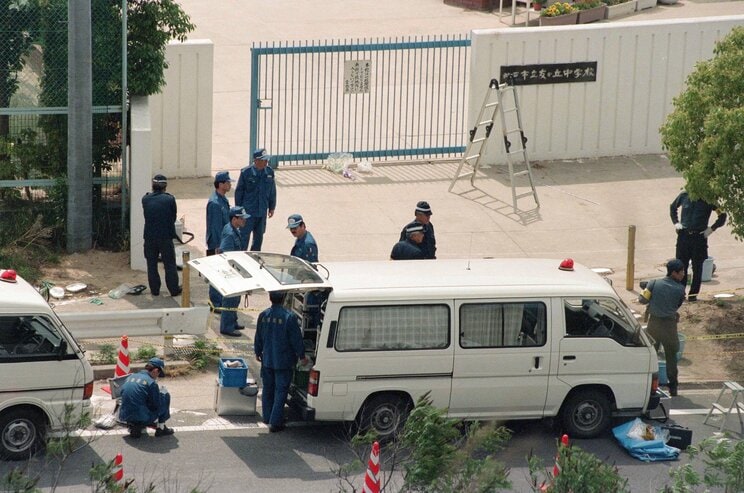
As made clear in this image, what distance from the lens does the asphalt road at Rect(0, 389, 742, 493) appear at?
12719 mm

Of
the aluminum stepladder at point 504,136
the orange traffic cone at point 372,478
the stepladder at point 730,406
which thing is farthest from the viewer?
the aluminum stepladder at point 504,136

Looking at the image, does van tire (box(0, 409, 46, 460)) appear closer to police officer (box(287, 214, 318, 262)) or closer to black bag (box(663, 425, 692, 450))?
police officer (box(287, 214, 318, 262))

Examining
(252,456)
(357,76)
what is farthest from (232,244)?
(357,76)

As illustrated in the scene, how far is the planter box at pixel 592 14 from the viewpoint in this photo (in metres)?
31.5

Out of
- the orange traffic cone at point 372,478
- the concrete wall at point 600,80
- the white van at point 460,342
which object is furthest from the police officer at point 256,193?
the orange traffic cone at point 372,478

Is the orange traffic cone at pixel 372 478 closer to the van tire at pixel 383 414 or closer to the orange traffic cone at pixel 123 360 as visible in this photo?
the van tire at pixel 383 414

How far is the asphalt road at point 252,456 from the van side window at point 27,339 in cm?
95

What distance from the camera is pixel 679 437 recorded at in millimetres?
13977

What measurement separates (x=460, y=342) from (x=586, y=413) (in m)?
1.61

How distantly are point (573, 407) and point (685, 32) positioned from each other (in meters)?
11.3

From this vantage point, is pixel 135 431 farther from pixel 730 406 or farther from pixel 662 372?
pixel 730 406

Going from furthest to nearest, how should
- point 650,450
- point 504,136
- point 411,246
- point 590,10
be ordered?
point 590,10 → point 504,136 → point 411,246 → point 650,450

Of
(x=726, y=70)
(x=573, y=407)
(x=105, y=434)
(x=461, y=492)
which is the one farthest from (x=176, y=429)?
(x=726, y=70)

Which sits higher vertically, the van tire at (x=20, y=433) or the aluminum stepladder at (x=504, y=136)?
the aluminum stepladder at (x=504, y=136)
